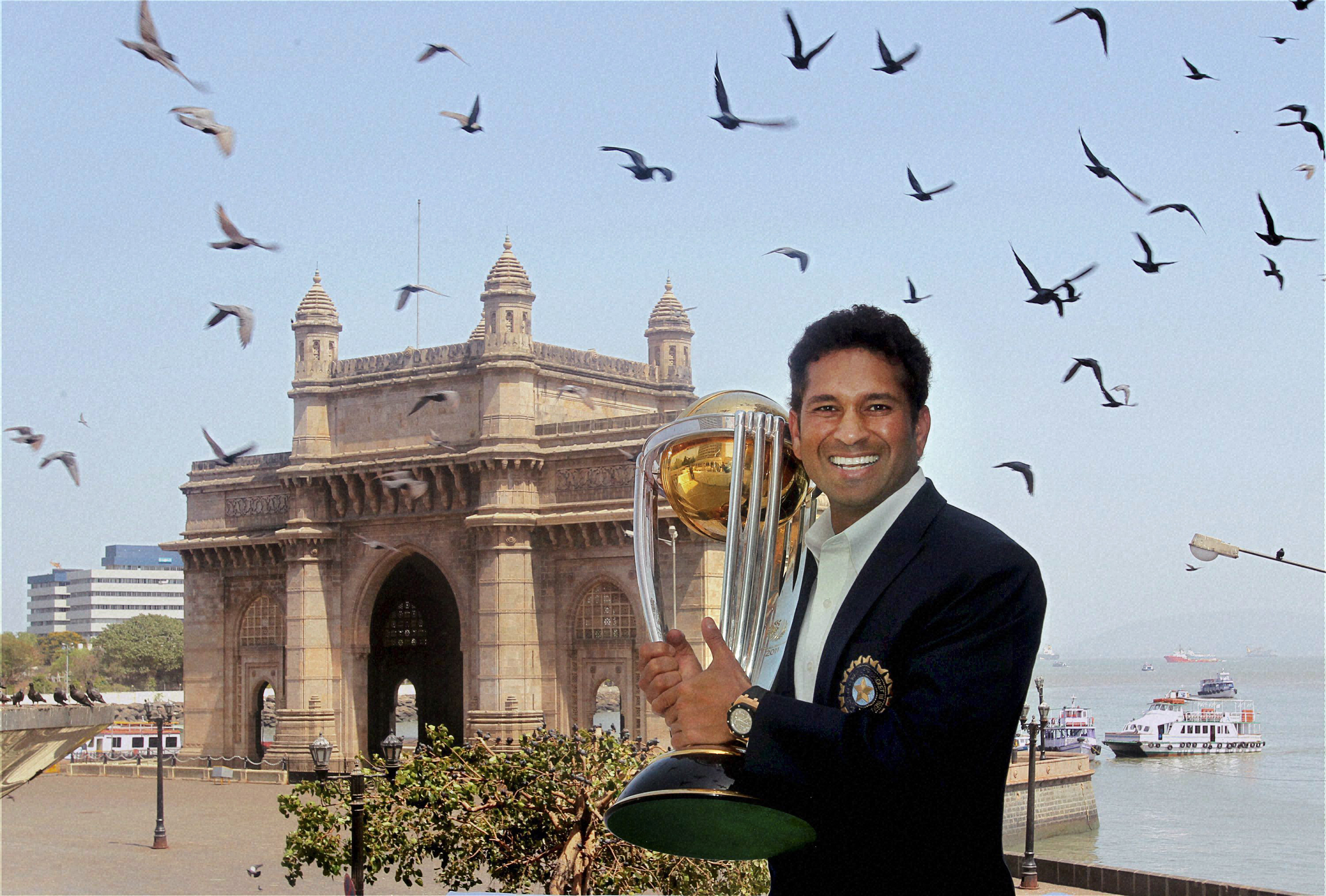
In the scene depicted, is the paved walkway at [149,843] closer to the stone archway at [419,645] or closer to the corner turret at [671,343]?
the stone archway at [419,645]

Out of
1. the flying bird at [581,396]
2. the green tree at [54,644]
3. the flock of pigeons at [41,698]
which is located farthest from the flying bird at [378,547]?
the green tree at [54,644]

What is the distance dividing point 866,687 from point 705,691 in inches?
11.5

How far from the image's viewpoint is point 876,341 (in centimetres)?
285

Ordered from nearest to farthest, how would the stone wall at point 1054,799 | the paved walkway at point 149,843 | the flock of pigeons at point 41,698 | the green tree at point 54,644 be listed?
the flock of pigeons at point 41,698, the paved walkway at point 149,843, the stone wall at point 1054,799, the green tree at point 54,644

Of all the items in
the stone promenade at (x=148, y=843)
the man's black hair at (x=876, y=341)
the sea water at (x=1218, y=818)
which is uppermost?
the man's black hair at (x=876, y=341)

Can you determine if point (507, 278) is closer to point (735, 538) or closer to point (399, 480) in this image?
point (399, 480)

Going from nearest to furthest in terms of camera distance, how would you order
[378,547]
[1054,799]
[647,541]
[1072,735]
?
[647,541] → [378,547] → [1054,799] → [1072,735]

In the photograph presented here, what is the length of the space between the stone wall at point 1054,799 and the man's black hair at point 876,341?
30911 millimetres

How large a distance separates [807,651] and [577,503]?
27.8 meters

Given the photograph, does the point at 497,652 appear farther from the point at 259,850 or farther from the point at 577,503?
the point at 259,850

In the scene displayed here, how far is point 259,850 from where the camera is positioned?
24484mm

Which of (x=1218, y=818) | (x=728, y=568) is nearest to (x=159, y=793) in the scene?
(x=728, y=568)

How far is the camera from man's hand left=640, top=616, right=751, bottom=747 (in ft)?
8.92

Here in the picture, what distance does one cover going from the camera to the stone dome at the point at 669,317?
1302 inches
